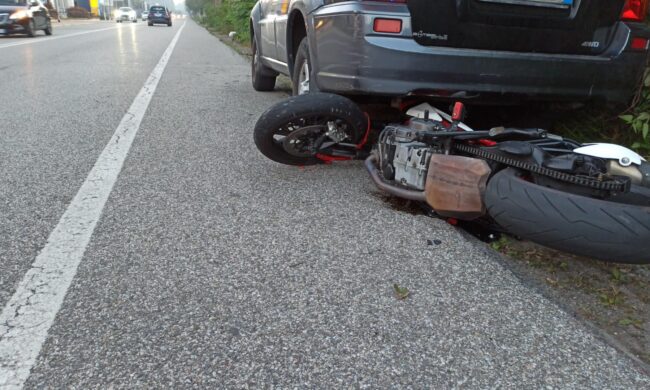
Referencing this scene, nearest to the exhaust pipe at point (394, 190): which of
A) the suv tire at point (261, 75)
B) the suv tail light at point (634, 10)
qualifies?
the suv tail light at point (634, 10)

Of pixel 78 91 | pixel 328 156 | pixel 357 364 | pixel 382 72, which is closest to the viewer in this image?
pixel 357 364

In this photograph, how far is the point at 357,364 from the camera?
1700mm

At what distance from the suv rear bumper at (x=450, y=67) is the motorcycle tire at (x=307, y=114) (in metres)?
0.11

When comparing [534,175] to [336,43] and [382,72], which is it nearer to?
[382,72]

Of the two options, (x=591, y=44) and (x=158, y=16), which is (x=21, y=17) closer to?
(x=591, y=44)

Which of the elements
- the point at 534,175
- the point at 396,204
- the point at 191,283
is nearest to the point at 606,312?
the point at 534,175

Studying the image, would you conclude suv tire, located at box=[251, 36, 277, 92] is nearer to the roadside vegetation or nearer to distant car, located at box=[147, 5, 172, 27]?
the roadside vegetation

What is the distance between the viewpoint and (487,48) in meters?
3.05

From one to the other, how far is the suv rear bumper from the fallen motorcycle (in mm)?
218

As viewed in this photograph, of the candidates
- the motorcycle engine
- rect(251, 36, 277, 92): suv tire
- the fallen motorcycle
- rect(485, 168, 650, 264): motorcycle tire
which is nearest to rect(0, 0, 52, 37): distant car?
rect(251, 36, 277, 92): suv tire

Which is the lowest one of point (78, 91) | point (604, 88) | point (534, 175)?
point (78, 91)

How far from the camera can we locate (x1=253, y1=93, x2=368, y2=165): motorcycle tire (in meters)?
3.19

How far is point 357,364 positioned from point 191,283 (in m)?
0.81

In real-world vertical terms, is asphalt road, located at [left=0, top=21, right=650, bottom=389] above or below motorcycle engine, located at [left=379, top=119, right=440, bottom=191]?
below
